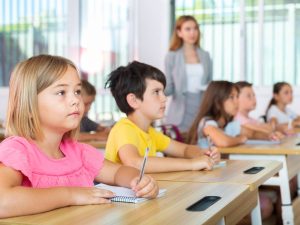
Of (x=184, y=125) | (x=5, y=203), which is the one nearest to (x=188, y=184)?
(x=5, y=203)

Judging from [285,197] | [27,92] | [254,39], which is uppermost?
[254,39]

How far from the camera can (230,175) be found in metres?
2.20

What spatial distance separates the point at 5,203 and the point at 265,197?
232 centimetres

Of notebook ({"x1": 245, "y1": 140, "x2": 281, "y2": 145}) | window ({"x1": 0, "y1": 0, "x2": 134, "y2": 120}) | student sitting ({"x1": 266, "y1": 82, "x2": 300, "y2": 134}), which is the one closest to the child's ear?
notebook ({"x1": 245, "y1": 140, "x2": 281, "y2": 145})

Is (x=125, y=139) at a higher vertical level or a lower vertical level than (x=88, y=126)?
higher

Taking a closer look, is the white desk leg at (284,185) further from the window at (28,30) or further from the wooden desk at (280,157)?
the window at (28,30)

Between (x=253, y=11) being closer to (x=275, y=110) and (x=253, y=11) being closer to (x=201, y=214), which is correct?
(x=275, y=110)

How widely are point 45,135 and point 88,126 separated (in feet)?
9.49

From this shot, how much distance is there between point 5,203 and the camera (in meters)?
1.48

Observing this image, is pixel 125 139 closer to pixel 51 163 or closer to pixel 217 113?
pixel 51 163

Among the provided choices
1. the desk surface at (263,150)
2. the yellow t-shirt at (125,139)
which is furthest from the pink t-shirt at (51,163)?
the desk surface at (263,150)

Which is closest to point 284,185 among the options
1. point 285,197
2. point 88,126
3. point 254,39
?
point 285,197

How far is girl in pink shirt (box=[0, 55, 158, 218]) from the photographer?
1588mm

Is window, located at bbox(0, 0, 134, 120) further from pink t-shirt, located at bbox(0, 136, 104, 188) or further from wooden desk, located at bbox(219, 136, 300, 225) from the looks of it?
pink t-shirt, located at bbox(0, 136, 104, 188)
